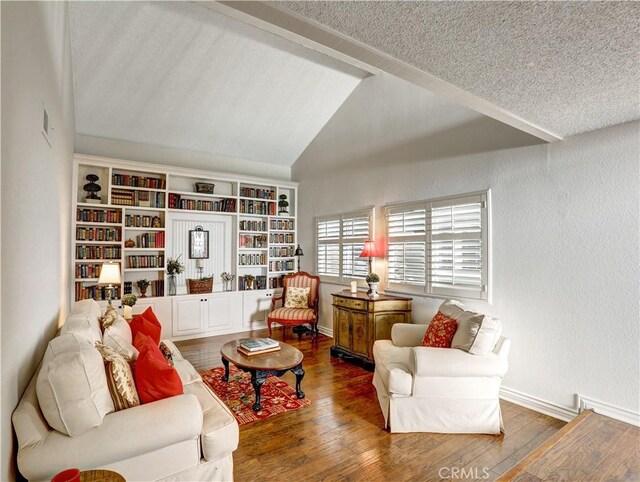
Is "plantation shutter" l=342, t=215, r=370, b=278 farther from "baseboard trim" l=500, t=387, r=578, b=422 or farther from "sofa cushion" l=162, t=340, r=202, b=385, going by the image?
"sofa cushion" l=162, t=340, r=202, b=385

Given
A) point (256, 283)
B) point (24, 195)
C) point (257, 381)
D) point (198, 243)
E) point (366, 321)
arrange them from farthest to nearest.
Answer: point (256, 283)
point (198, 243)
point (366, 321)
point (257, 381)
point (24, 195)

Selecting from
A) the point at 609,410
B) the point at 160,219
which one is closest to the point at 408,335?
the point at 609,410

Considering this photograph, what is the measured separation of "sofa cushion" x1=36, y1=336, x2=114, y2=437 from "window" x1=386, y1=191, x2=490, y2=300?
11.3ft

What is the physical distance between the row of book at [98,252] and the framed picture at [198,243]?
1.09 metres

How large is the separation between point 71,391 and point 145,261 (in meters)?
3.98

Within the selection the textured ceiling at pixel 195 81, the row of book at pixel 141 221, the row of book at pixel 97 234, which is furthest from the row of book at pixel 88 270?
the textured ceiling at pixel 195 81

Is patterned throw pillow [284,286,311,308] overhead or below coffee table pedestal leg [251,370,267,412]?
overhead

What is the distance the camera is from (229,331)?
587 cm

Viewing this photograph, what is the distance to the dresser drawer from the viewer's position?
4.29 metres

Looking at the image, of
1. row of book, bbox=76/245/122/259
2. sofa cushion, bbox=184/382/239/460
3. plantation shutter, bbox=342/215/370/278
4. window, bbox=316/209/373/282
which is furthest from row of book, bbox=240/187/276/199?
sofa cushion, bbox=184/382/239/460

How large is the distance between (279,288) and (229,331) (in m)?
1.20

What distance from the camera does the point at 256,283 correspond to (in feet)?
20.6

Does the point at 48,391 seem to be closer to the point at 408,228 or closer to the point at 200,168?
the point at 408,228

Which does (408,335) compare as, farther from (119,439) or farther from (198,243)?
(198,243)
